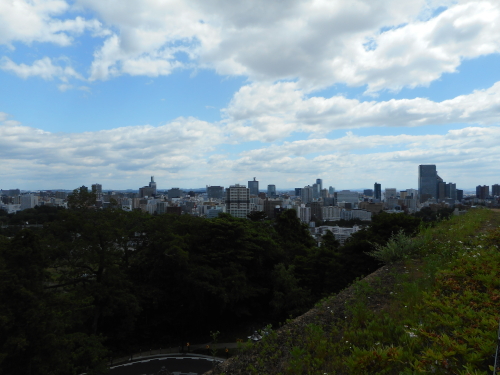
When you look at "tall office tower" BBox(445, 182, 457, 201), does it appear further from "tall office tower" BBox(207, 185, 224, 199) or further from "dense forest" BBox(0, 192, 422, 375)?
"tall office tower" BBox(207, 185, 224, 199)

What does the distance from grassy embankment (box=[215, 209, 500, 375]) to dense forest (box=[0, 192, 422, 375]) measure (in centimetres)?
688

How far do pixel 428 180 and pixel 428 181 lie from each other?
0.97 ft

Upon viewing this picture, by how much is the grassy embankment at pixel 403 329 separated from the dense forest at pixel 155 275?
688 centimetres

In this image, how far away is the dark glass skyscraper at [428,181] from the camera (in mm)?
85213

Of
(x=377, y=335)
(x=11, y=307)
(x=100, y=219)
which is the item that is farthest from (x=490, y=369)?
(x=100, y=219)

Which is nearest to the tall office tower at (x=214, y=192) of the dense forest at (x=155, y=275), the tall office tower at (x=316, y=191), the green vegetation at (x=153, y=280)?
the tall office tower at (x=316, y=191)

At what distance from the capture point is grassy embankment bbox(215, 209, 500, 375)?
7.11 ft

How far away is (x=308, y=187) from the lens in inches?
5522

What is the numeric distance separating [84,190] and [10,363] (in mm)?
6518

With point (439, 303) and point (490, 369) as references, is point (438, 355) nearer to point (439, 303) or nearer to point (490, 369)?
point (490, 369)

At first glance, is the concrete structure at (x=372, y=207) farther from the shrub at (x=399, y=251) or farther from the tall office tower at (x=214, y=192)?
the shrub at (x=399, y=251)

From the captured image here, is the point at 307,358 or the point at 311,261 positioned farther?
the point at 311,261

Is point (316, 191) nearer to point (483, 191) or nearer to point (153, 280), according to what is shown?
point (483, 191)

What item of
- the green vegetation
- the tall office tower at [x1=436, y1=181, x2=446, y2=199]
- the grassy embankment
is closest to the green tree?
the green vegetation
